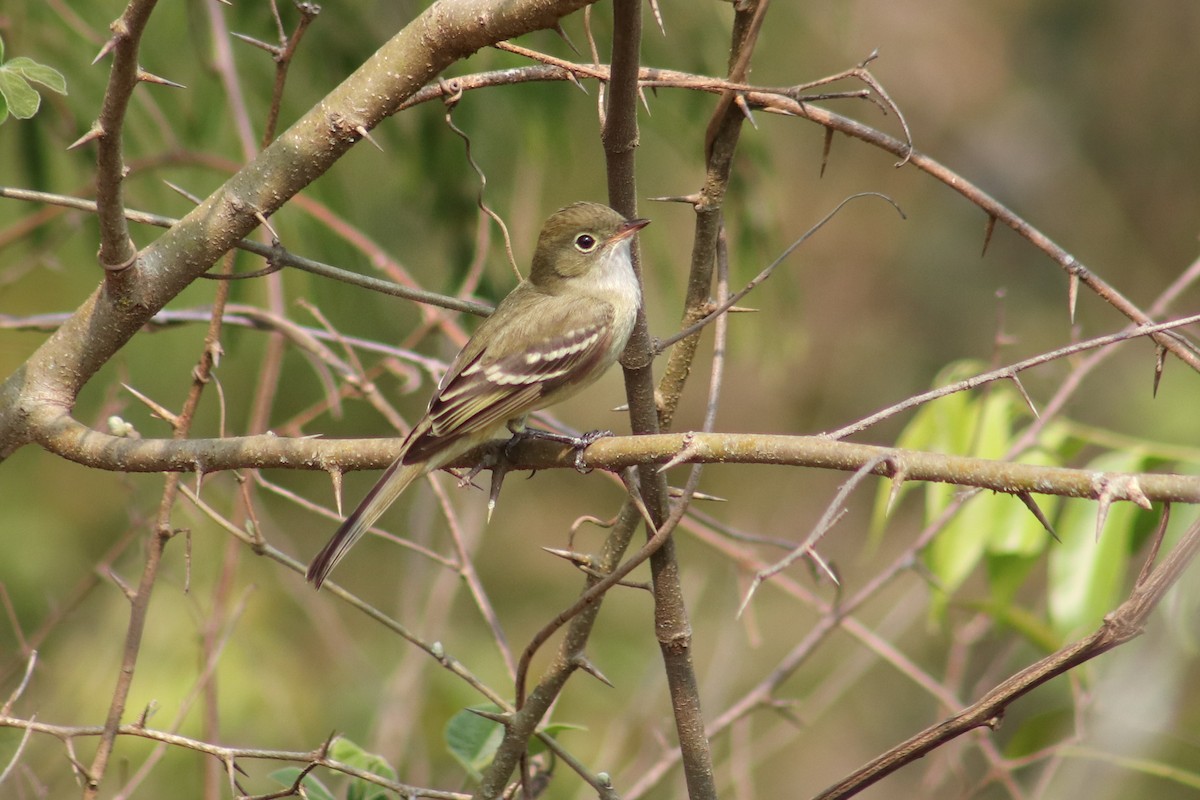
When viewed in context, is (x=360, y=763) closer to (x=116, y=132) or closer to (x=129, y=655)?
(x=129, y=655)

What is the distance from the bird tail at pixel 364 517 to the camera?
10.9 ft

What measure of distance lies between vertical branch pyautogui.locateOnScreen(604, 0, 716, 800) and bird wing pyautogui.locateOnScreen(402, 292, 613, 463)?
2.87ft

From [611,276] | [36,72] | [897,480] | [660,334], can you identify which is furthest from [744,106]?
[660,334]

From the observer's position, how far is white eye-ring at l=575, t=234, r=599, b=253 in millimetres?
4695

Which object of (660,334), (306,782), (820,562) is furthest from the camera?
(660,334)

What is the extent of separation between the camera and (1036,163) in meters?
12.5

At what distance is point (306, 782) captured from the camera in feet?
10.9

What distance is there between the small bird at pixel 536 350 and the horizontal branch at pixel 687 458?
1.67 ft

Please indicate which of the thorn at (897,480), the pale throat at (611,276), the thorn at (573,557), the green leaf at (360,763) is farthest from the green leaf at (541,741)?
the pale throat at (611,276)

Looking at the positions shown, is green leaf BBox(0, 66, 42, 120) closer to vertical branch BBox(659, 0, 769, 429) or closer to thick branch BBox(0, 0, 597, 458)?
thick branch BBox(0, 0, 597, 458)

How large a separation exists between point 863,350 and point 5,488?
821 centimetres

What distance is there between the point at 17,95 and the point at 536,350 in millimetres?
2086

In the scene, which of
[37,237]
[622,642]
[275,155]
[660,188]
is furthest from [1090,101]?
[275,155]

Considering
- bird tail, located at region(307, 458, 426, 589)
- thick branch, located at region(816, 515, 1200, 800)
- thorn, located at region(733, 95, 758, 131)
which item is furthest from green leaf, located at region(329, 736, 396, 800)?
thorn, located at region(733, 95, 758, 131)
